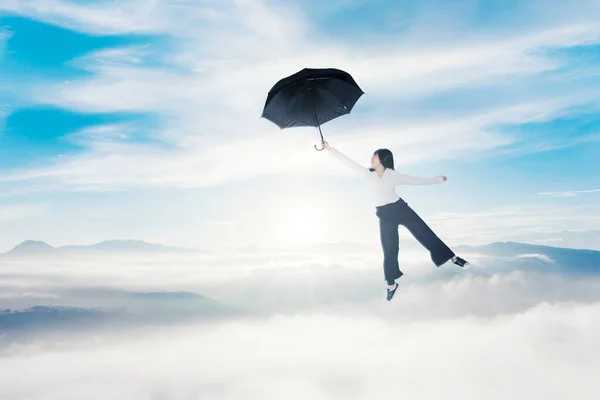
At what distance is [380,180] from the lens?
33.9 ft

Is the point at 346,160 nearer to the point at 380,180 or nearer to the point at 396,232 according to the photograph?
the point at 380,180

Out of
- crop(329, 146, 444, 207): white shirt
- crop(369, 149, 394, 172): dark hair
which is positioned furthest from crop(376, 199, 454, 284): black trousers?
crop(369, 149, 394, 172): dark hair

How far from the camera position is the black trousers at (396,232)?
34.0ft

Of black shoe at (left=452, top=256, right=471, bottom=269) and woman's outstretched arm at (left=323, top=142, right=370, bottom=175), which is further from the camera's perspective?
woman's outstretched arm at (left=323, top=142, right=370, bottom=175)

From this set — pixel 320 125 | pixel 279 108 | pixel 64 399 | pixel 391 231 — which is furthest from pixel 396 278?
pixel 64 399

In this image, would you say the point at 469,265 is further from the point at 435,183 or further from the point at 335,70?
the point at 335,70

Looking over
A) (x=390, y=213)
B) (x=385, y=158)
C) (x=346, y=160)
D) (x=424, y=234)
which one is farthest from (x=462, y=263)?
(x=346, y=160)

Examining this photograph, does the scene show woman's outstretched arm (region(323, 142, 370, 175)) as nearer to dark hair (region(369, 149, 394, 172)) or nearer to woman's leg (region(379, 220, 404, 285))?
dark hair (region(369, 149, 394, 172))

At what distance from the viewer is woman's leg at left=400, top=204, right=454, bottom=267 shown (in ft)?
33.7

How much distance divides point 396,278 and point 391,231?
1.14m

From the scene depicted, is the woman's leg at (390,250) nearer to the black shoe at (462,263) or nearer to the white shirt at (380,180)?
the white shirt at (380,180)

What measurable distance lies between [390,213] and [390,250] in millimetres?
887

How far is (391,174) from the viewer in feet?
33.9

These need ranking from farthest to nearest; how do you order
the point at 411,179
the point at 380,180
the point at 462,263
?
the point at 380,180, the point at 411,179, the point at 462,263
